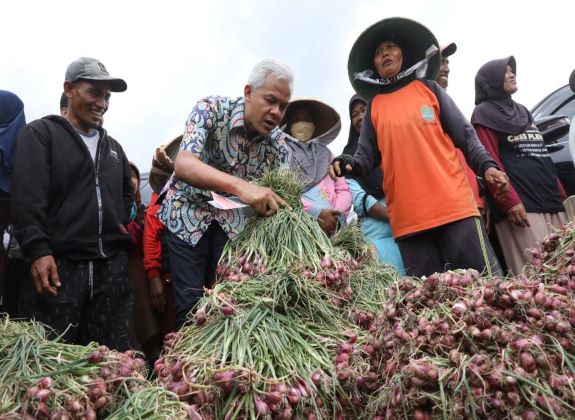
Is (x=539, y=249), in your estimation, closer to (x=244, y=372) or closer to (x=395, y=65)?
(x=244, y=372)

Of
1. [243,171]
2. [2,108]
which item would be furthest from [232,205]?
[2,108]

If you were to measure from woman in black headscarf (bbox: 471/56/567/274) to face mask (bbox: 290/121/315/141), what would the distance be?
1.05 m

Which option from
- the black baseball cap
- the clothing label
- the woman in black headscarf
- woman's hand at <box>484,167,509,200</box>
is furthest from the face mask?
the clothing label

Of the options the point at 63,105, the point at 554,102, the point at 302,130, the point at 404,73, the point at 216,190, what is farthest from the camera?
the point at 554,102

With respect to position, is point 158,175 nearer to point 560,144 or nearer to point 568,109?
point 560,144

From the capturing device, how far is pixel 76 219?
2.52 m

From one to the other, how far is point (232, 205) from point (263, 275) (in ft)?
1.15

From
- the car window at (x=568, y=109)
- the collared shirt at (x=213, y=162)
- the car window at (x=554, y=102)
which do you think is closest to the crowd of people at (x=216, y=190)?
the collared shirt at (x=213, y=162)

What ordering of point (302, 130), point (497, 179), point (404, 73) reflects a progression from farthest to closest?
point (302, 130), point (404, 73), point (497, 179)

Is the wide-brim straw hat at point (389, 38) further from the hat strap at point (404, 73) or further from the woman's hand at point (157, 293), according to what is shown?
the woman's hand at point (157, 293)

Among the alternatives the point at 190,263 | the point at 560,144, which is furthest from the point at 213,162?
the point at 560,144

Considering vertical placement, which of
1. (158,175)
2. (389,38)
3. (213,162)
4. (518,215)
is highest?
(389,38)

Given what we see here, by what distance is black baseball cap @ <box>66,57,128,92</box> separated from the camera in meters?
2.81

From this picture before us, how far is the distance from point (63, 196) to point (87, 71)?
700 mm
